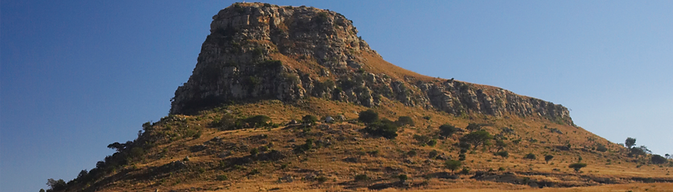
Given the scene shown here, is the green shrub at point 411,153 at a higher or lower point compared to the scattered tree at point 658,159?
higher

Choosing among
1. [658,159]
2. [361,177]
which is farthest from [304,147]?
[658,159]

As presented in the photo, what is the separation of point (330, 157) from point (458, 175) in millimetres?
16308

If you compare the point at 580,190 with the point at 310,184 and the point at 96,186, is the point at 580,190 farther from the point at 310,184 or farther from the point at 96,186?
the point at 96,186

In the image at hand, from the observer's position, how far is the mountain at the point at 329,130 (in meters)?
54.3

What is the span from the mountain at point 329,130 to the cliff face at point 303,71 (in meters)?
0.33

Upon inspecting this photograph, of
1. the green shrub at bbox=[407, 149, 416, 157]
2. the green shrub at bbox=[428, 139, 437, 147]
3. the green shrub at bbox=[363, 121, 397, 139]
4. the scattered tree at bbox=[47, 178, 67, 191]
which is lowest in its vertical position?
the scattered tree at bbox=[47, 178, 67, 191]

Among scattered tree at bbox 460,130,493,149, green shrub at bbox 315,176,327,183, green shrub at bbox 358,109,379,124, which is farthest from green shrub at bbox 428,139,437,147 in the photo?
green shrub at bbox 315,176,327,183

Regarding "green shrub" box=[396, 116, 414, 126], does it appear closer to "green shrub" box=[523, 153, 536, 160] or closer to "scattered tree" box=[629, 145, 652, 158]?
"green shrub" box=[523, 153, 536, 160]

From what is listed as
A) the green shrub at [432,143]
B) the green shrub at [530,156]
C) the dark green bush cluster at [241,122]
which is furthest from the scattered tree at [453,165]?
the dark green bush cluster at [241,122]

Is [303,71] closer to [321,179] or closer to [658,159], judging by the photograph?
[321,179]

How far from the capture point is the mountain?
5428 centimetres

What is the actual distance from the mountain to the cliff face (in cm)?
33

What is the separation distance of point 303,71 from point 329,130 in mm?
32876

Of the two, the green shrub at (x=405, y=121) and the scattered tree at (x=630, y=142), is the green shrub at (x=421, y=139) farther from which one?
the scattered tree at (x=630, y=142)
